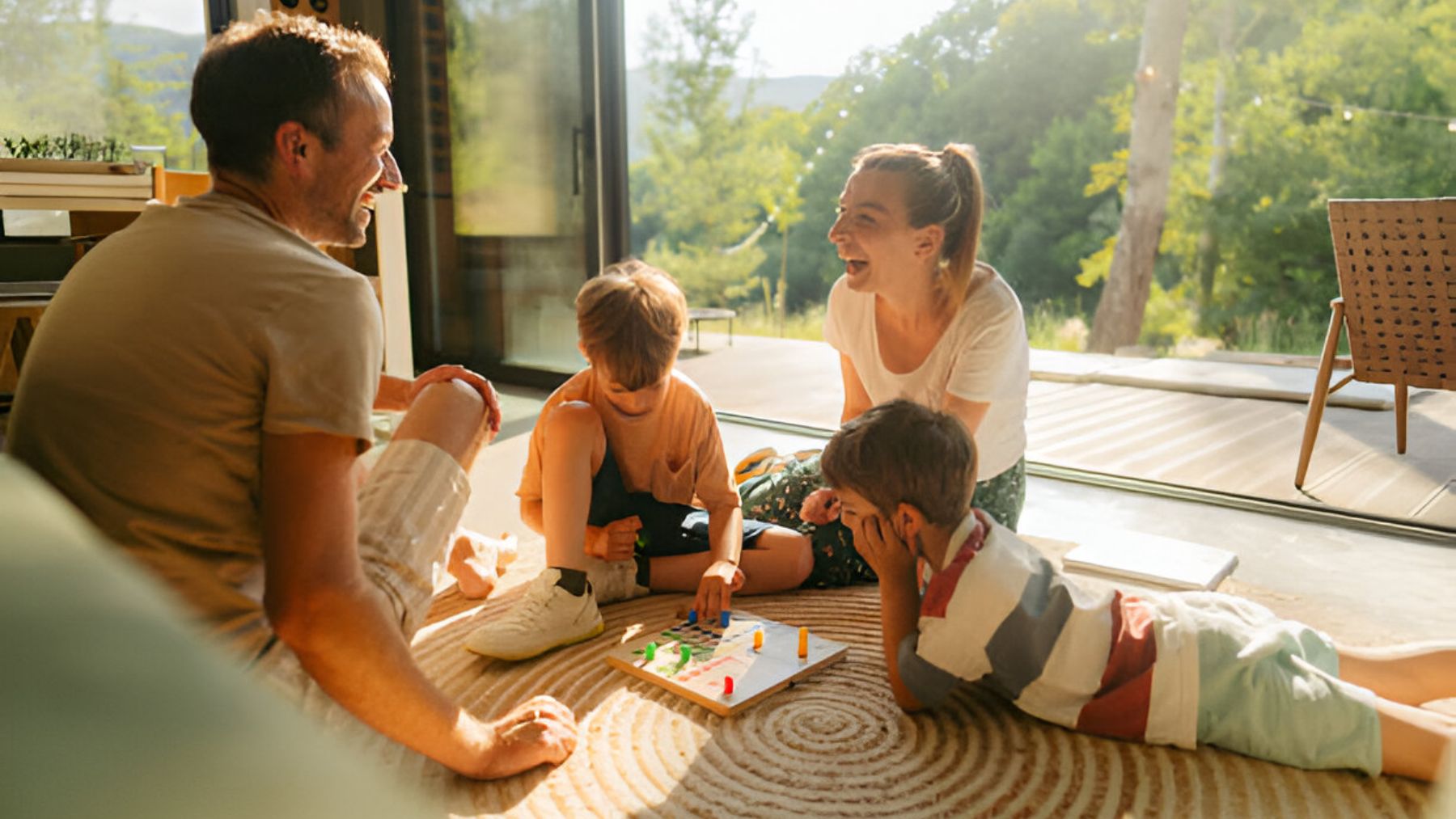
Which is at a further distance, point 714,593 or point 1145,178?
point 1145,178

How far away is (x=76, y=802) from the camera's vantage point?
21 centimetres

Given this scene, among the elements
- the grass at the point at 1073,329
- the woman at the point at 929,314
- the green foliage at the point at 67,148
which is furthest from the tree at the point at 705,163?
the woman at the point at 929,314

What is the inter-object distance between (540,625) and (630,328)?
47 cm

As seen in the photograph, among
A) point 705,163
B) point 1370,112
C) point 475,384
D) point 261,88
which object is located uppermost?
point 705,163

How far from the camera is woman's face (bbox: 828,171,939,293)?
5.23 feet

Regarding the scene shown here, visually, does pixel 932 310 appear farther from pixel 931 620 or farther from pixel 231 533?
pixel 231 533

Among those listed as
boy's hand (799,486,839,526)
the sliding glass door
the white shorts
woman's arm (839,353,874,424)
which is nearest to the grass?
the sliding glass door

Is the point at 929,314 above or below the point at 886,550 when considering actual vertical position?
above

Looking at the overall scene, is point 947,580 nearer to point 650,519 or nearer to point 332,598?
point 650,519

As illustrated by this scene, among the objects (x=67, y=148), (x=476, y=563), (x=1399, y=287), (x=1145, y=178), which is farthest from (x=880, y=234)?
(x=1145, y=178)

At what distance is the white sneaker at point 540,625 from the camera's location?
143 centimetres

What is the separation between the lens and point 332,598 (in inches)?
31.8

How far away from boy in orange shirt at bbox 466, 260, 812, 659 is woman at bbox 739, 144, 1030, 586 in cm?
16

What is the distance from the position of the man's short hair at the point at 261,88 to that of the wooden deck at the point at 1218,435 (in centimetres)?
→ 226
